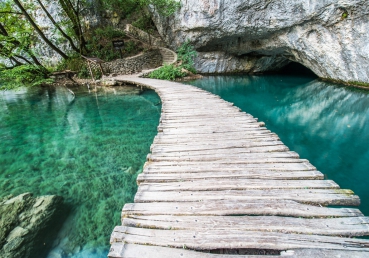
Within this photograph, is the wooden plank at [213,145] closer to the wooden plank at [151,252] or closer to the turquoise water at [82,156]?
the turquoise water at [82,156]

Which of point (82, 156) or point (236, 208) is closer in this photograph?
point (236, 208)

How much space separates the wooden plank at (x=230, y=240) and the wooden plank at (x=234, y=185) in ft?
2.20

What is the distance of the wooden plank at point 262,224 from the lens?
1824 mm

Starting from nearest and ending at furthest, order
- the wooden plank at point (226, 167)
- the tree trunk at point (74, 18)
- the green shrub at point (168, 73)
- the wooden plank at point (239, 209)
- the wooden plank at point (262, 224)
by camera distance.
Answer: the wooden plank at point (262, 224)
the wooden plank at point (239, 209)
the wooden plank at point (226, 167)
the green shrub at point (168, 73)
the tree trunk at point (74, 18)

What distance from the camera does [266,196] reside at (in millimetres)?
2293

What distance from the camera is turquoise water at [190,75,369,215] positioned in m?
4.89

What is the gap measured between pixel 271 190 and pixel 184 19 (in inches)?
656

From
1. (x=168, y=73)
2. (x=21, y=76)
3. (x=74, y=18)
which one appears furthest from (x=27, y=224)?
(x=74, y=18)

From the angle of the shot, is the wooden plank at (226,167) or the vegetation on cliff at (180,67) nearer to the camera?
the wooden plank at (226,167)

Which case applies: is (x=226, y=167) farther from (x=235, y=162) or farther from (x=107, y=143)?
(x=107, y=143)

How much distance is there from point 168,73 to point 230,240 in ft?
47.0

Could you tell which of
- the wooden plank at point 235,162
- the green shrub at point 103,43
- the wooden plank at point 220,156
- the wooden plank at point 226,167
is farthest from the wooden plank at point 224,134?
the green shrub at point 103,43

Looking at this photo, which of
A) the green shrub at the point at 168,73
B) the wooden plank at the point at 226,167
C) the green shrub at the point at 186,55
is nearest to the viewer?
the wooden plank at the point at 226,167

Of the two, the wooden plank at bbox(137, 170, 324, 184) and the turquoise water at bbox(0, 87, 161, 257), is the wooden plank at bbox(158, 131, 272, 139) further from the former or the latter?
the turquoise water at bbox(0, 87, 161, 257)
